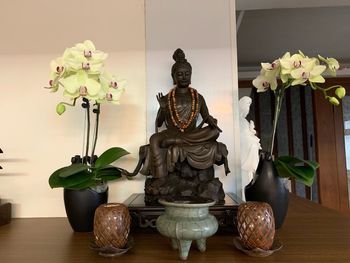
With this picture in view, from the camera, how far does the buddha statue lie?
78cm

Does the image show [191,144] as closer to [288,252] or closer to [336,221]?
[288,252]

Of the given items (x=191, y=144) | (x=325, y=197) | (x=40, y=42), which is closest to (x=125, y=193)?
(x=191, y=144)

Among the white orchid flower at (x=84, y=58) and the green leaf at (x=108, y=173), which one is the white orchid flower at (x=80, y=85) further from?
the green leaf at (x=108, y=173)

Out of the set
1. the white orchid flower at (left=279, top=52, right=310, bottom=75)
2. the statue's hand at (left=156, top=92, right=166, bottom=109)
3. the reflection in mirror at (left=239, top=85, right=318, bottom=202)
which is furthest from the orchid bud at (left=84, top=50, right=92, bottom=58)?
the reflection in mirror at (left=239, top=85, right=318, bottom=202)

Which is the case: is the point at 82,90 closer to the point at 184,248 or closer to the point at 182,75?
the point at 182,75

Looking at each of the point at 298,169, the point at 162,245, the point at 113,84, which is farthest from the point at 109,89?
the point at 298,169

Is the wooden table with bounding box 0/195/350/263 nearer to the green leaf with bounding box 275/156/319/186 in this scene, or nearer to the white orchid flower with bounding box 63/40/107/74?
the green leaf with bounding box 275/156/319/186

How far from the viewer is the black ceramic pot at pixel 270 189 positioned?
76cm

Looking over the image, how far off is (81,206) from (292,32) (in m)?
1.69

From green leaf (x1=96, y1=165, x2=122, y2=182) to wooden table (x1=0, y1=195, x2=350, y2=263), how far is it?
15 cm

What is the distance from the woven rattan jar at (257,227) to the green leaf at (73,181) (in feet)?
1.30

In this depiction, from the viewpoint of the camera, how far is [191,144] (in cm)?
80

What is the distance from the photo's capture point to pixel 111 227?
0.58 m

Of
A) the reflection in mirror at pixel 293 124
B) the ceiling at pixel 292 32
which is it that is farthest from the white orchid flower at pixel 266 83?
the reflection in mirror at pixel 293 124
